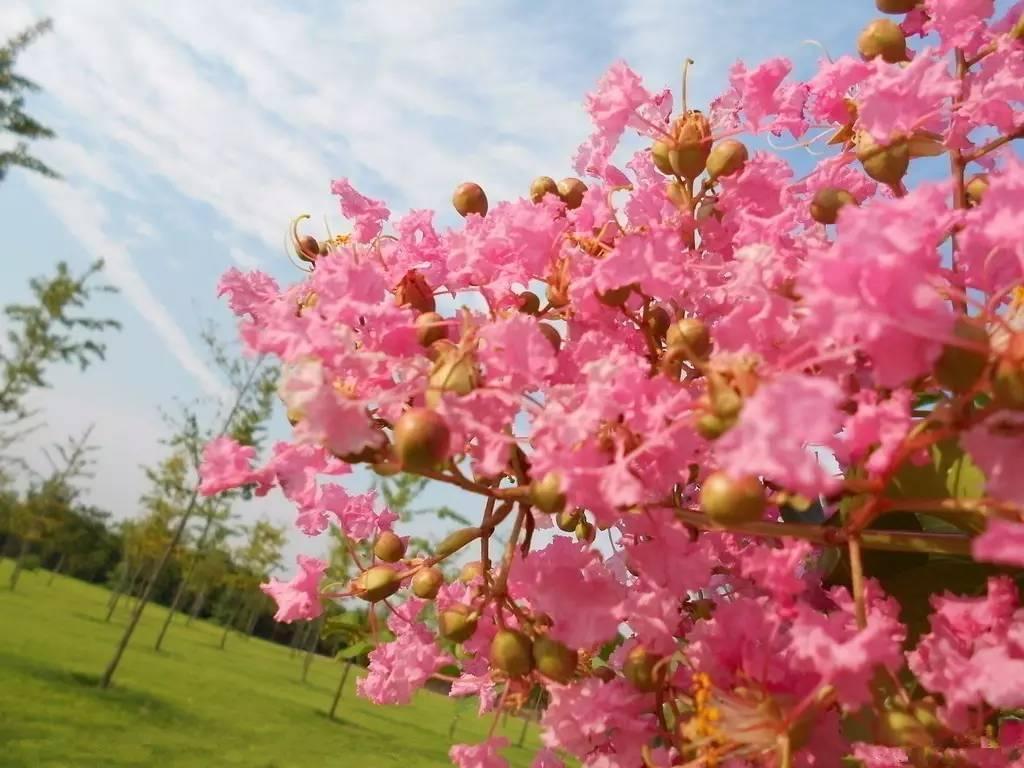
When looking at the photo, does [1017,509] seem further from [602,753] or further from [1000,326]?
[602,753]

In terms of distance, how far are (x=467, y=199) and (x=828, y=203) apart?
1.47 feet

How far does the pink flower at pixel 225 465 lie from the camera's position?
0.90 meters

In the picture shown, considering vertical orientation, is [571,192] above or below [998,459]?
above

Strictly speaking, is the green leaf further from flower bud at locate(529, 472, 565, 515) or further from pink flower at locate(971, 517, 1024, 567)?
pink flower at locate(971, 517, 1024, 567)

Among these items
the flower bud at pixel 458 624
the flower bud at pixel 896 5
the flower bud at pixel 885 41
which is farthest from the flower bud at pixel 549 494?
A: the flower bud at pixel 896 5

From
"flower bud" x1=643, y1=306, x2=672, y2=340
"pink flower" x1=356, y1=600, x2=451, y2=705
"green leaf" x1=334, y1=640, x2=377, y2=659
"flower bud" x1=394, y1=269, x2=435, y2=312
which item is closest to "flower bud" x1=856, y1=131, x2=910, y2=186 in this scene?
"flower bud" x1=643, y1=306, x2=672, y2=340

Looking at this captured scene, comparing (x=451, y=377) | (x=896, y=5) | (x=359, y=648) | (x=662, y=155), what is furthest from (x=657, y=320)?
(x=359, y=648)

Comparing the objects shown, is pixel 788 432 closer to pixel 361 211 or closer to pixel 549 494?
pixel 549 494

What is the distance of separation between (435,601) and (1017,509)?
642 mm

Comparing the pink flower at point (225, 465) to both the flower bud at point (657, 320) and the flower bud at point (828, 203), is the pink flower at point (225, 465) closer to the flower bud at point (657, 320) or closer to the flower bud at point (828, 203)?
the flower bud at point (657, 320)

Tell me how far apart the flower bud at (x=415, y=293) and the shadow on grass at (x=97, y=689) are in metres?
10.1

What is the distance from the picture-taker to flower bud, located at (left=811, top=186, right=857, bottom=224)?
37.5 inches

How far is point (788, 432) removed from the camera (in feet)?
1.73

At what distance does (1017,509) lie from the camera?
58cm
